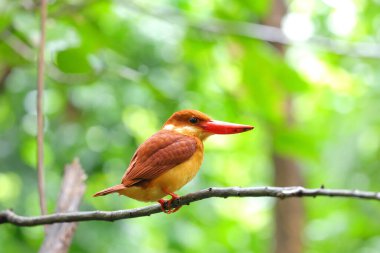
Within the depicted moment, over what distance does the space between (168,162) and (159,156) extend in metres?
0.03

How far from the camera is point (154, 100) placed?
3.67 m

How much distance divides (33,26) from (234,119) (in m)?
1.01

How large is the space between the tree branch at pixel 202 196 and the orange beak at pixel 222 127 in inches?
6.1

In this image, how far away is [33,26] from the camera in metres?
2.45

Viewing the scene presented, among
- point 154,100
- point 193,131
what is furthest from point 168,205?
point 154,100

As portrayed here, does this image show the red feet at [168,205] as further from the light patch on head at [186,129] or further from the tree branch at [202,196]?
the light patch on head at [186,129]

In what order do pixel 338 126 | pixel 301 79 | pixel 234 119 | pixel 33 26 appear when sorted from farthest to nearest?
1. pixel 338 126
2. pixel 234 119
3. pixel 301 79
4. pixel 33 26

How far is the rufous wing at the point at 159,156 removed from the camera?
5.37ft

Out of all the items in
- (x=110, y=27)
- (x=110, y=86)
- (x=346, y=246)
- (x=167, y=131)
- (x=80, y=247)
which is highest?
(x=167, y=131)

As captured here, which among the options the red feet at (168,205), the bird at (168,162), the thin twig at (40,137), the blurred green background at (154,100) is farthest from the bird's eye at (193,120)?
Result: the blurred green background at (154,100)

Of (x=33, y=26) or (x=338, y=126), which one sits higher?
(x=33, y=26)

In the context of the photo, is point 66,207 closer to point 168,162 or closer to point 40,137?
point 40,137

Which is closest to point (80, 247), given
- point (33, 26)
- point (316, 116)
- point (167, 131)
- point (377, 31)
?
point (33, 26)

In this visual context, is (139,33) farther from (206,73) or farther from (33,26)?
(33,26)
